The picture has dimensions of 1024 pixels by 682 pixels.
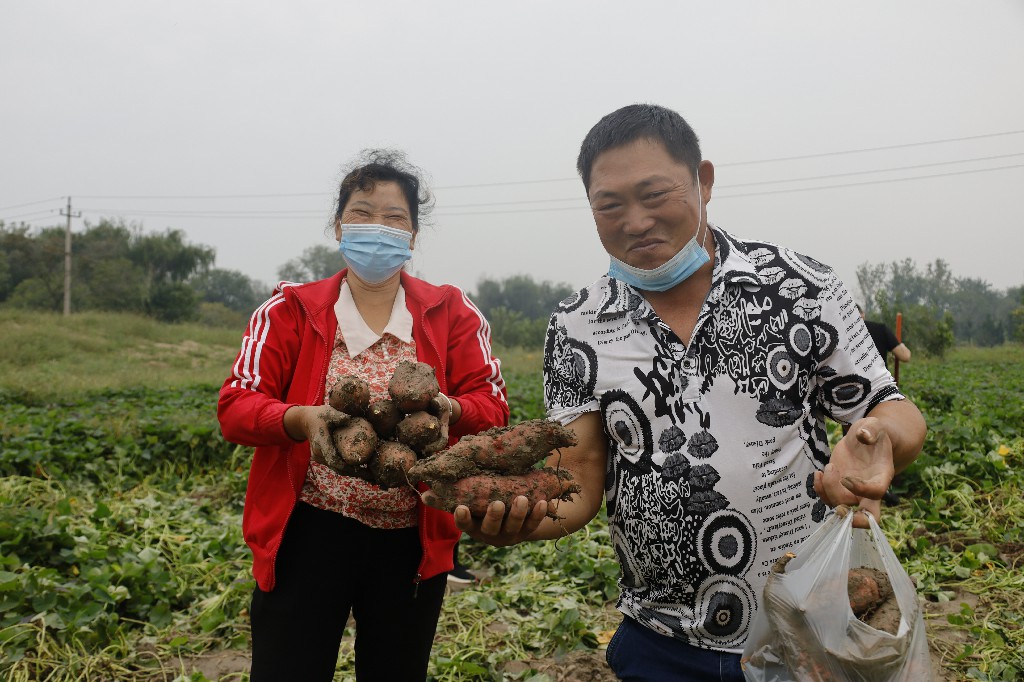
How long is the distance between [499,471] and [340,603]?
2.30 feet

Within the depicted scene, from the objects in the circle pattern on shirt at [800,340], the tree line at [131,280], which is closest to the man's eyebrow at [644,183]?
the circle pattern on shirt at [800,340]

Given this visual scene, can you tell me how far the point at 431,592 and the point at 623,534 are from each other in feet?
2.45

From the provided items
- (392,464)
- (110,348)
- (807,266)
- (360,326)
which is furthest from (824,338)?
(110,348)

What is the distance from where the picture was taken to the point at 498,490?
1.74 meters

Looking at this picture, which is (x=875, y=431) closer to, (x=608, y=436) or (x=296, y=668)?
(x=608, y=436)

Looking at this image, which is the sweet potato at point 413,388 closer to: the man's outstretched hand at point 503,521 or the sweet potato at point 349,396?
the sweet potato at point 349,396

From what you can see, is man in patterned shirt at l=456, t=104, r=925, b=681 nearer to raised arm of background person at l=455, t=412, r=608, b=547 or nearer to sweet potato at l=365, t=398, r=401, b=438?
raised arm of background person at l=455, t=412, r=608, b=547

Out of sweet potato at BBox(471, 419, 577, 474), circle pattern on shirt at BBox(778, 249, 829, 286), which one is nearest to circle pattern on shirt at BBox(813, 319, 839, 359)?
circle pattern on shirt at BBox(778, 249, 829, 286)

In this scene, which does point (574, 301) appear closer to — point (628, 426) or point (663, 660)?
point (628, 426)

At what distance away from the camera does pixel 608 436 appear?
5.96 feet

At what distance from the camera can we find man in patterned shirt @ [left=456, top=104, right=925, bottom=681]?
1.62 meters

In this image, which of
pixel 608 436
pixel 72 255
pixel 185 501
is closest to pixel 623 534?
pixel 608 436

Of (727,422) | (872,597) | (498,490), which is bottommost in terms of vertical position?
(872,597)

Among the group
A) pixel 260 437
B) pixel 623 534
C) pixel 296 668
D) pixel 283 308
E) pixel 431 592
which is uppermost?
pixel 283 308
